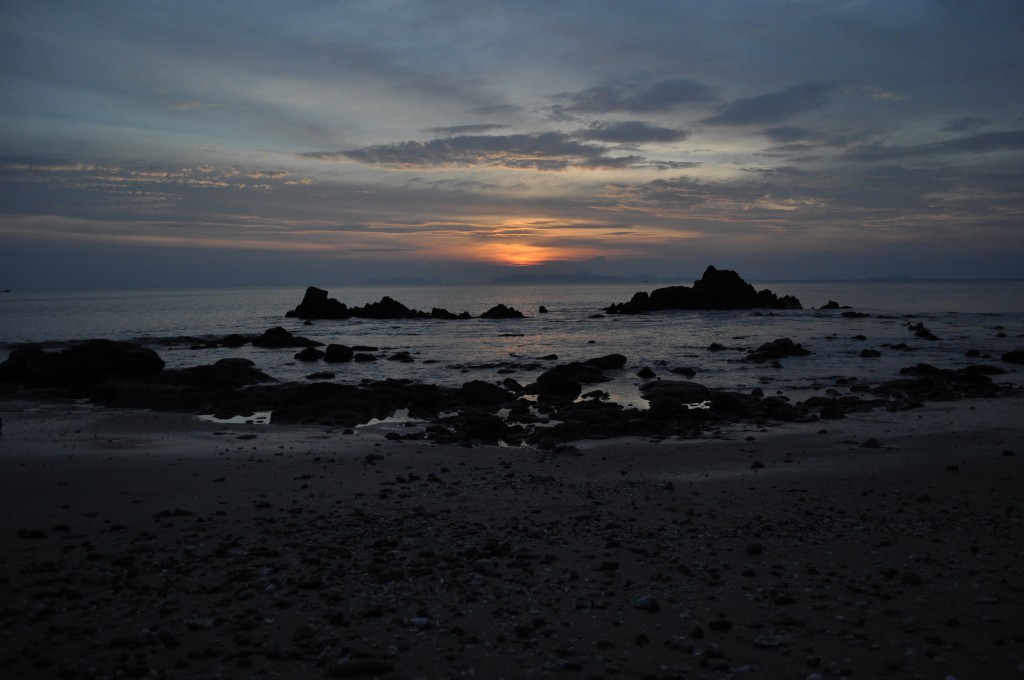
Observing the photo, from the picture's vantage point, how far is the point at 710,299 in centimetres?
8869

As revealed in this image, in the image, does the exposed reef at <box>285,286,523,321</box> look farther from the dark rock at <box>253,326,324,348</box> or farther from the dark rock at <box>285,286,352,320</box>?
the dark rock at <box>253,326,324,348</box>

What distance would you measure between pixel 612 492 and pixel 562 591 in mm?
4153

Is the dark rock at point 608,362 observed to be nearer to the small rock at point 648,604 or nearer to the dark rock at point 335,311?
the small rock at point 648,604

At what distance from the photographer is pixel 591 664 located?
16.9 ft

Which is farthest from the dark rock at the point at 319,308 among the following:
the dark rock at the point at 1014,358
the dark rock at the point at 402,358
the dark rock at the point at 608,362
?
the dark rock at the point at 1014,358

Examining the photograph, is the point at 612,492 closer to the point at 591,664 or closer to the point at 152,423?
the point at 591,664

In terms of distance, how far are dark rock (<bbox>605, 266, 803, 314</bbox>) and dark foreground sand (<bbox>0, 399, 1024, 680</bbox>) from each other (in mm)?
76143

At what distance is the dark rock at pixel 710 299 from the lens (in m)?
88.0

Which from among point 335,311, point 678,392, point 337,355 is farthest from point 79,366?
point 335,311

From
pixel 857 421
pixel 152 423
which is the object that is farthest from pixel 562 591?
pixel 152 423

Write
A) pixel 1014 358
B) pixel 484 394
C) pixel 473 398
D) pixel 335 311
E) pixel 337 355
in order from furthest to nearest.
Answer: pixel 335 311 → pixel 337 355 → pixel 1014 358 → pixel 484 394 → pixel 473 398

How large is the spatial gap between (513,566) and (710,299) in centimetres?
8621

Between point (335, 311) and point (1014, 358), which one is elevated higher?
point (335, 311)

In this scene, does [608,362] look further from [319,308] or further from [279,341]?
[319,308]
